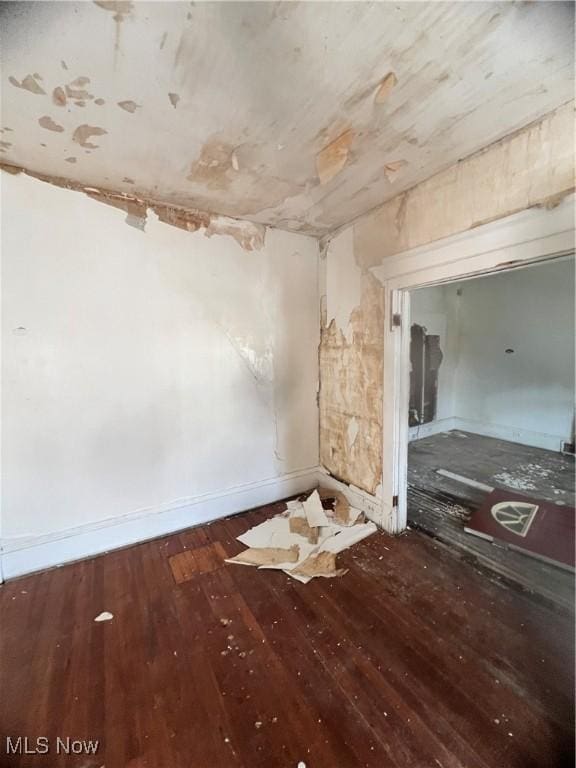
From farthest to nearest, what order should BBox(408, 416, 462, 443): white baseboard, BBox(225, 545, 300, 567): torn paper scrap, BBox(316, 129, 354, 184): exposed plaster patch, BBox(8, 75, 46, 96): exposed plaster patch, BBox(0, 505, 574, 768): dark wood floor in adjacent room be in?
BBox(408, 416, 462, 443): white baseboard < BBox(225, 545, 300, 567): torn paper scrap < BBox(316, 129, 354, 184): exposed plaster patch < BBox(8, 75, 46, 96): exposed plaster patch < BBox(0, 505, 574, 768): dark wood floor in adjacent room

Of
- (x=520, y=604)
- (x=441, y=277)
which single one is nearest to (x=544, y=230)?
(x=441, y=277)

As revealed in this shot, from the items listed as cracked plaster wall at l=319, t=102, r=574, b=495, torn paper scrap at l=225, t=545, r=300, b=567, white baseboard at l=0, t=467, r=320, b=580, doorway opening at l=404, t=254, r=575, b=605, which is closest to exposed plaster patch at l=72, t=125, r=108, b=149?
cracked plaster wall at l=319, t=102, r=574, b=495

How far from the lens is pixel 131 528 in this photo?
208 cm

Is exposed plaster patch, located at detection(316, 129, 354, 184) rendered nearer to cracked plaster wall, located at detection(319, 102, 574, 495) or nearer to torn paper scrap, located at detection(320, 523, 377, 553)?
cracked plaster wall, located at detection(319, 102, 574, 495)

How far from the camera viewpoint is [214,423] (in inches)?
93.1

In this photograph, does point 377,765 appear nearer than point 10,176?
Yes

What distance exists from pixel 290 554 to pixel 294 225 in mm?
2451

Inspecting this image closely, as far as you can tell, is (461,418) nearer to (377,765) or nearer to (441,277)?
(441,277)

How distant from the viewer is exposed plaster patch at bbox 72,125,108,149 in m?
1.37

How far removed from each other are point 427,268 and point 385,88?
90cm

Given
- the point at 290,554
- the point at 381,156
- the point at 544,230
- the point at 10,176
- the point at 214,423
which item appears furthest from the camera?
the point at 214,423

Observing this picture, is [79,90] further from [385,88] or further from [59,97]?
[385,88]

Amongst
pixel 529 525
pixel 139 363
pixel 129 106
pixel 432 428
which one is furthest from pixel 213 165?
pixel 432 428

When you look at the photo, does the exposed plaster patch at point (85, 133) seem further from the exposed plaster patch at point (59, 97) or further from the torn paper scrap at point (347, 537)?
the torn paper scrap at point (347, 537)
